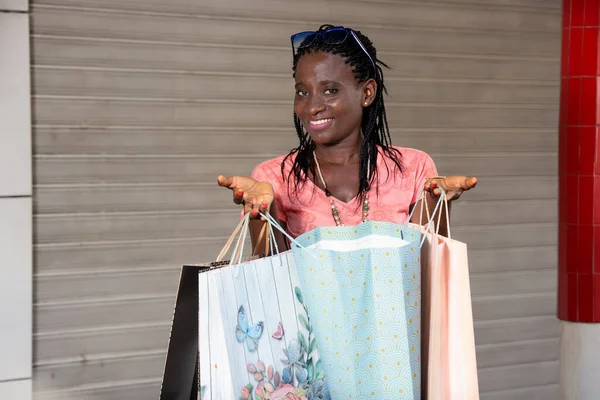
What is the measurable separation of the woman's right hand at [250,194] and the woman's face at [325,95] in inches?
11.1

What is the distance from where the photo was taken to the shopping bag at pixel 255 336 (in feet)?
5.65

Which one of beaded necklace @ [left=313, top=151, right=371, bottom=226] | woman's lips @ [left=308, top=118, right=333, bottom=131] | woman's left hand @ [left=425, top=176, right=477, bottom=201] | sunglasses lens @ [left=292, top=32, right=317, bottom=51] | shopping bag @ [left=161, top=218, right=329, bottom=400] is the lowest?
shopping bag @ [left=161, top=218, right=329, bottom=400]

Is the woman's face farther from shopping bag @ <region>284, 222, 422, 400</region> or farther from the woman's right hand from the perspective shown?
shopping bag @ <region>284, 222, 422, 400</region>

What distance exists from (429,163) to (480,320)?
2894 mm

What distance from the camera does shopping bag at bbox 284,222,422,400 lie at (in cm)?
171

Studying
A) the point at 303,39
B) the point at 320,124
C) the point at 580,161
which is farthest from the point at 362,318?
the point at 580,161

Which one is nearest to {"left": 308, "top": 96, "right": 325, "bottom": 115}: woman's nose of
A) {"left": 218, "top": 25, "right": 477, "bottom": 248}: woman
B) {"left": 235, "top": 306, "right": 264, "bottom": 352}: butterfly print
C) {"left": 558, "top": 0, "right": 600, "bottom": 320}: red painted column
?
{"left": 218, "top": 25, "right": 477, "bottom": 248}: woman

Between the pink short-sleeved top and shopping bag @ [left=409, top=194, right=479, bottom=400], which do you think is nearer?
shopping bag @ [left=409, top=194, right=479, bottom=400]

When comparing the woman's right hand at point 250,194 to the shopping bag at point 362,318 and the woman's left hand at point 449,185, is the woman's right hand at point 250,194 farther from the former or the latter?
the woman's left hand at point 449,185

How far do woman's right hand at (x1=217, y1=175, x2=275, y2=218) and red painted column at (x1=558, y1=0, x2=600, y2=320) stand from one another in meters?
3.44

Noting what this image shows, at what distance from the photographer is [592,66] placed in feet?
15.7

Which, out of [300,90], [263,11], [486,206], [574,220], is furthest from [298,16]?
[300,90]

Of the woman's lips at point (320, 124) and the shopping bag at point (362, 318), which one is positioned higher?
the woman's lips at point (320, 124)

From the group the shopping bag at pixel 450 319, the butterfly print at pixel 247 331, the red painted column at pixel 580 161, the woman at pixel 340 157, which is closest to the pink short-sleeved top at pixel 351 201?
the woman at pixel 340 157
